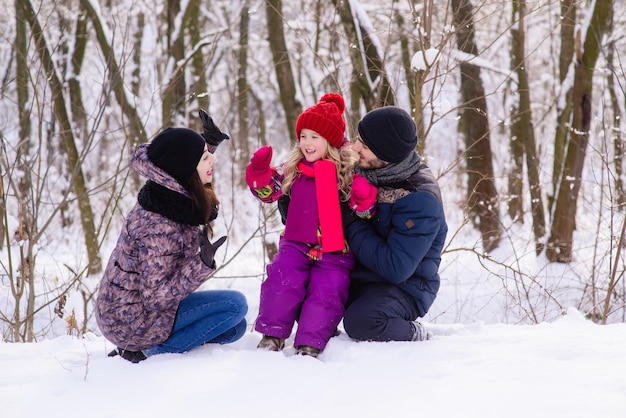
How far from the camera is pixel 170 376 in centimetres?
261

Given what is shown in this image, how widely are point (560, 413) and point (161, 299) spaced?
171cm

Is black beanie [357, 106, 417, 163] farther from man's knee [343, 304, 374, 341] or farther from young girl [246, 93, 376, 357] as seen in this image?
man's knee [343, 304, 374, 341]

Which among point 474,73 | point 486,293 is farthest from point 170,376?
point 474,73

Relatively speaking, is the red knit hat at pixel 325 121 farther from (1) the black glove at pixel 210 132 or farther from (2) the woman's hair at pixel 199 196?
(2) the woman's hair at pixel 199 196

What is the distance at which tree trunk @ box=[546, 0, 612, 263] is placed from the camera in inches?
246

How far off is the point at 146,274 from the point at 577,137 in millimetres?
5543

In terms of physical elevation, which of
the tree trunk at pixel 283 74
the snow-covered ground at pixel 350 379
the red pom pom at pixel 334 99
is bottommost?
the snow-covered ground at pixel 350 379

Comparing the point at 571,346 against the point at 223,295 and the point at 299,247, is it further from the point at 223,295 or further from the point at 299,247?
the point at 223,295

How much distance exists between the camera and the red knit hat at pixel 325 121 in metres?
3.11

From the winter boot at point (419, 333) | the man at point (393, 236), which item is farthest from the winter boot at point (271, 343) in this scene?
the winter boot at point (419, 333)

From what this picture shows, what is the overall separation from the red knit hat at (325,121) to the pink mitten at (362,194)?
269 millimetres

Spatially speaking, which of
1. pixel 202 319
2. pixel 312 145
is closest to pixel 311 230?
pixel 312 145

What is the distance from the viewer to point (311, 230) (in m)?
3.13

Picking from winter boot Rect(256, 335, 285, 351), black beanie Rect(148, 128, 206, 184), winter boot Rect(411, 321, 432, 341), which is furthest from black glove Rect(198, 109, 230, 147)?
winter boot Rect(411, 321, 432, 341)
